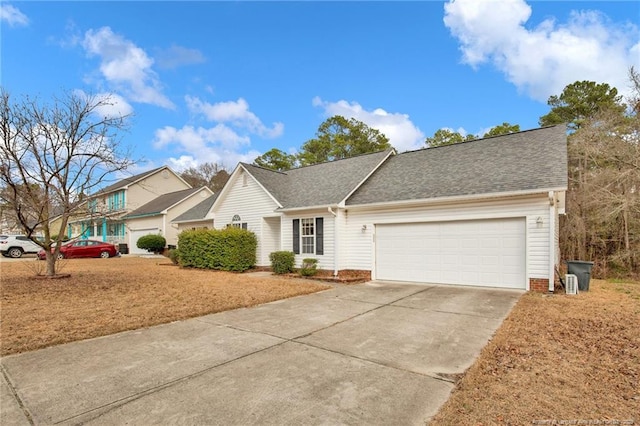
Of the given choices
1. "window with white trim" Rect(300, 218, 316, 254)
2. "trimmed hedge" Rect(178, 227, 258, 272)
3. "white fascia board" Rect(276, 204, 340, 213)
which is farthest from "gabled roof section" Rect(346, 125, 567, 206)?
"trimmed hedge" Rect(178, 227, 258, 272)

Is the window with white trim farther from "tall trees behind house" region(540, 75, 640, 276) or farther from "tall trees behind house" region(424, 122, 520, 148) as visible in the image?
"tall trees behind house" region(424, 122, 520, 148)

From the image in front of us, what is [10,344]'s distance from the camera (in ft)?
16.1

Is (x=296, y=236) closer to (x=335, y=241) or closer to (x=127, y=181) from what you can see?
(x=335, y=241)

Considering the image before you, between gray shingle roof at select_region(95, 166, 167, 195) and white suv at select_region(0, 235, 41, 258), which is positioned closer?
white suv at select_region(0, 235, 41, 258)

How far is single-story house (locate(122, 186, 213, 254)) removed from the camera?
26000 millimetres

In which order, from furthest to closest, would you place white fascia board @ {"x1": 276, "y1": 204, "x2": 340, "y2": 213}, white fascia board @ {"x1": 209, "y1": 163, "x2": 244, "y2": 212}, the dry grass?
white fascia board @ {"x1": 209, "y1": 163, "x2": 244, "y2": 212} → white fascia board @ {"x1": 276, "y1": 204, "x2": 340, "y2": 213} → the dry grass

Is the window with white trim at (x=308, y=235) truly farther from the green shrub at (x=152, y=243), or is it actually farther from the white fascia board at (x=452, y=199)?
the green shrub at (x=152, y=243)

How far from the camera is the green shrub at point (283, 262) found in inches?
528

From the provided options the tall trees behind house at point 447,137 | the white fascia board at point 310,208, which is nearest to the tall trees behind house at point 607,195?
the tall trees behind house at point 447,137

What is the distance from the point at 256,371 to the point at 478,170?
9.92 metres

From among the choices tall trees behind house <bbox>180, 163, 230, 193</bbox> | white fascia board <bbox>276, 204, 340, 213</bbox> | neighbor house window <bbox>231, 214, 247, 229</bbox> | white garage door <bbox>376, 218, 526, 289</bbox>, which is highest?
tall trees behind house <bbox>180, 163, 230, 193</bbox>

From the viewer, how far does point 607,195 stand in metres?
13.9

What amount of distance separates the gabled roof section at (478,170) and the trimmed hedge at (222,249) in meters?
5.33

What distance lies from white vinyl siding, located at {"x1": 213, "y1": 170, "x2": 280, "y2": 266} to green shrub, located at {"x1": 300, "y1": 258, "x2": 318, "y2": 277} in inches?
115
